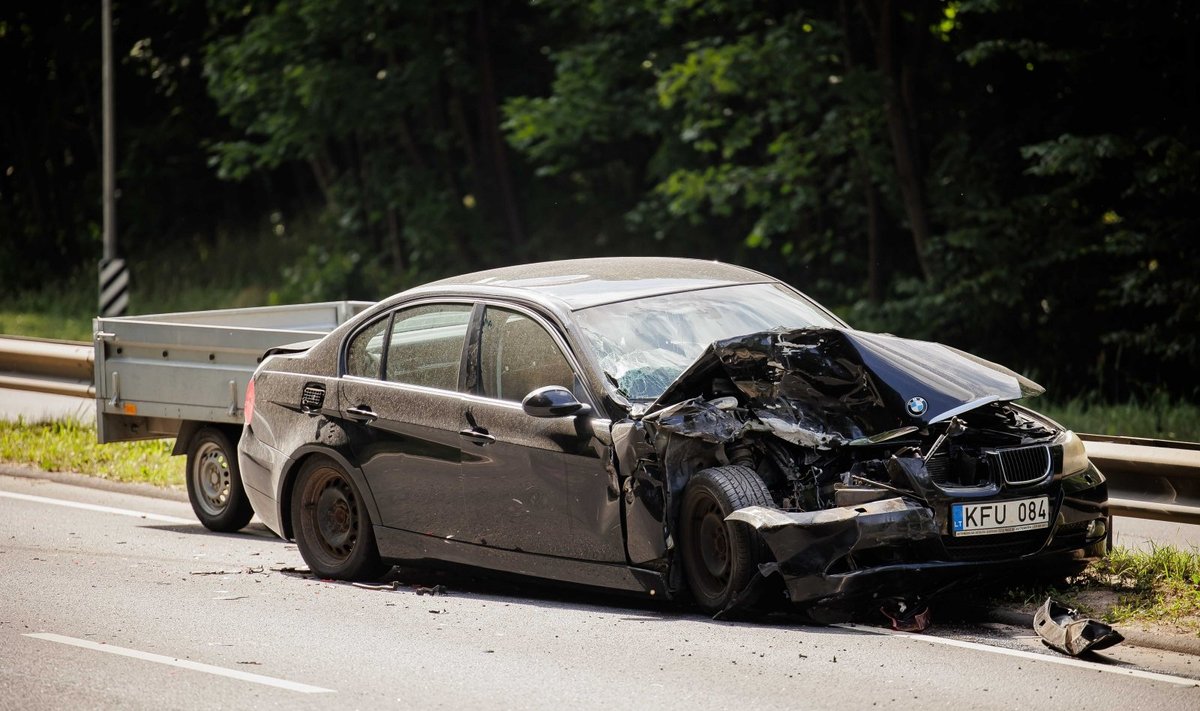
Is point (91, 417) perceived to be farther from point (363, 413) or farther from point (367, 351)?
point (363, 413)

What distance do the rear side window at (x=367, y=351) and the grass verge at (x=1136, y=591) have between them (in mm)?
3356

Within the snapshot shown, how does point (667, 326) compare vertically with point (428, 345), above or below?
above

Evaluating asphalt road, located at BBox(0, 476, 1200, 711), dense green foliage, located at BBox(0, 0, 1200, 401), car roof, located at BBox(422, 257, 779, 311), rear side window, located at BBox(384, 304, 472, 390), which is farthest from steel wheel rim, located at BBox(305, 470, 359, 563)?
dense green foliage, located at BBox(0, 0, 1200, 401)

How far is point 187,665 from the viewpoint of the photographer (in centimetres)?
638

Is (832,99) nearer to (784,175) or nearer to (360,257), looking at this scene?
(784,175)

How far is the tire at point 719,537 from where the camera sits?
6.54 m

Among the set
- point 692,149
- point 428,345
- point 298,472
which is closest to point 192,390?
point 298,472

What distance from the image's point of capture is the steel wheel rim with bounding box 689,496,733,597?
22.0 feet

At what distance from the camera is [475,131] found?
29.9m

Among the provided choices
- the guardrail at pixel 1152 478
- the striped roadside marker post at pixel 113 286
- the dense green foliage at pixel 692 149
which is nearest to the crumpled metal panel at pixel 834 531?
the guardrail at pixel 1152 478

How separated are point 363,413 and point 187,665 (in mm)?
2040

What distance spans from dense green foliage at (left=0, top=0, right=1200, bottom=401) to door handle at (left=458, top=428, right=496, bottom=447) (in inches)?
424

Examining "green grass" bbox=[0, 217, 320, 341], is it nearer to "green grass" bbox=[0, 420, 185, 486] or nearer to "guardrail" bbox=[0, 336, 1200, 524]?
"green grass" bbox=[0, 420, 185, 486]

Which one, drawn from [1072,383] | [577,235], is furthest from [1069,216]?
[577,235]
